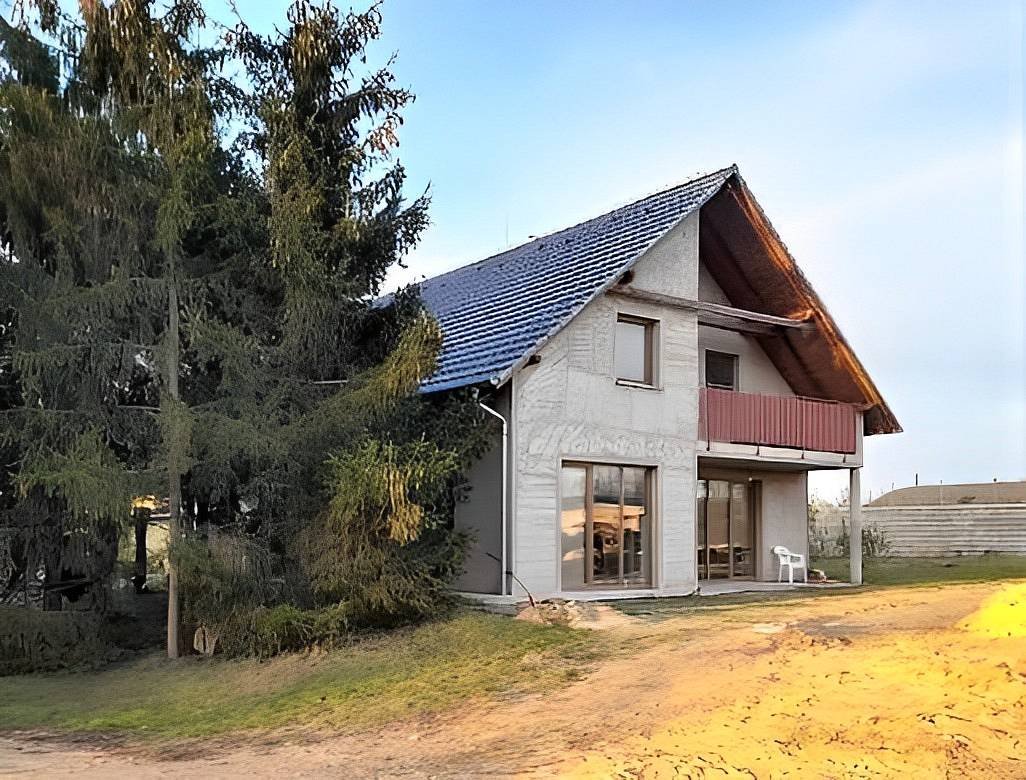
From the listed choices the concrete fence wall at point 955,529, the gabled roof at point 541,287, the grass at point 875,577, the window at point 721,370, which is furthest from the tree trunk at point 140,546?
the concrete fence wall at point 955,529

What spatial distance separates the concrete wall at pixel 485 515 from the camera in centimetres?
1506

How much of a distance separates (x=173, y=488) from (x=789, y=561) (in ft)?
43.1

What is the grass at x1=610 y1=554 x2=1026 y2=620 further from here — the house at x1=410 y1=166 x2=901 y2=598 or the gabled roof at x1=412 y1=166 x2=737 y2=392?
the gabled roof at x1=412 y1=166 x2=737 y2=392

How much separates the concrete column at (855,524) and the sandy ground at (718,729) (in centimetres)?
1031

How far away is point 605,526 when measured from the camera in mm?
16422

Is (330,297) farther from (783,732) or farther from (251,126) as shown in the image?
(783,732)

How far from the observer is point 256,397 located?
13.1 meters

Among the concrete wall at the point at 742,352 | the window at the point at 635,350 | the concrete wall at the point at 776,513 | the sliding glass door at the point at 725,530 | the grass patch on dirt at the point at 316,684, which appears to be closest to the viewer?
the grass patch on dirt at the point at 316,684

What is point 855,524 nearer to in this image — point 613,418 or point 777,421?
point 777,421

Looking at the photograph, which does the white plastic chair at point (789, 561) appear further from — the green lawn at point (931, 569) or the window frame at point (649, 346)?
the window frame at point (649, 346)

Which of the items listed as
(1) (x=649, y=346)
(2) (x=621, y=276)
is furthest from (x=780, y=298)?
(2) (x=621, y=276)

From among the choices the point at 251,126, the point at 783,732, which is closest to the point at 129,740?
the point at 783,732

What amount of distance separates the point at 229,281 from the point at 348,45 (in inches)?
139

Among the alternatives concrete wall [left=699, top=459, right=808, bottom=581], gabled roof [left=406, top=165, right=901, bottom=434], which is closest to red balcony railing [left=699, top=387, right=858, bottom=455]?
gabled roof [left=406, top=165, right=901, bottom=434]
